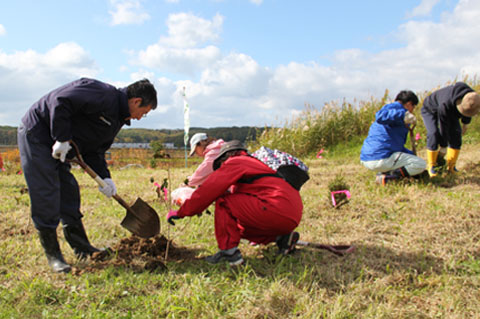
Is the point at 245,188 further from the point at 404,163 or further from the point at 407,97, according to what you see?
the point at 407,97

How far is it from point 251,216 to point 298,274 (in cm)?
60

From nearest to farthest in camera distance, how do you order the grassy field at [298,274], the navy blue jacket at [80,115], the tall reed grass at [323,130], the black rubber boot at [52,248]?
the grassy field at [298,274] → the navy blue jacket at [80,115] → the black rubber boot at [52,248] → the tall reed grass at [323,130]

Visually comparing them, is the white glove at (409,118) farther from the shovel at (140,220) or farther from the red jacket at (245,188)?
the shovel at (140,220)

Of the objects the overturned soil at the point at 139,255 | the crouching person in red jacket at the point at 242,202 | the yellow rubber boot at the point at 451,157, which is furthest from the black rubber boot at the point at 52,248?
the yellow rubber boot at the point at 451,157

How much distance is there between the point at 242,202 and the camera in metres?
2.86

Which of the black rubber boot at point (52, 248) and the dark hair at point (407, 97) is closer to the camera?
the black rubber boot at point (52, 248)

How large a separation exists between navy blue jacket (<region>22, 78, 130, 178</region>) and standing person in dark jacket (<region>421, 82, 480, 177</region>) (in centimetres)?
478

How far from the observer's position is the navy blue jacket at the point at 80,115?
9.02 ft

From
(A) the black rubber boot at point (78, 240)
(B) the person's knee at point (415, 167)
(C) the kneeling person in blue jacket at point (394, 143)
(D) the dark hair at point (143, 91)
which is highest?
(D) the dark hair at point (143, 91)

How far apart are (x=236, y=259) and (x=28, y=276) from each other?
1.64 m

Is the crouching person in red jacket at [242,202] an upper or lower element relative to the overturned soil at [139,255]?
upper

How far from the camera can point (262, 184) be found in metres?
2.88

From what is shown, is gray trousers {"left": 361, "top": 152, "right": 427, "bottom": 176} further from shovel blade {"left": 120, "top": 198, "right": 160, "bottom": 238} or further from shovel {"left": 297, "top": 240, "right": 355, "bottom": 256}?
shovel blade {"left": 120, "top": 198, "right": 160, "bottom": 238}

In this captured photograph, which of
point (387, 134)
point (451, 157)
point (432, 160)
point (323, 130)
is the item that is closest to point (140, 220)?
point (387, 134)
